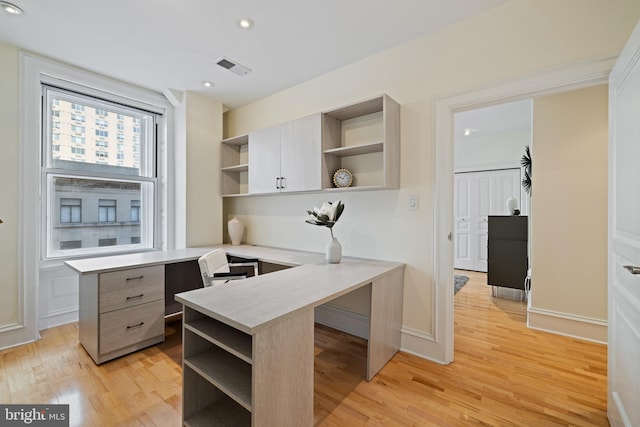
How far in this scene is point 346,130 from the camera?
2.71 m

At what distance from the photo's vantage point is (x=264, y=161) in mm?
3059

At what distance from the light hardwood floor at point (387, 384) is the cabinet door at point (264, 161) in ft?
5.47

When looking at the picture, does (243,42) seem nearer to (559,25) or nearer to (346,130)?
(346,130)

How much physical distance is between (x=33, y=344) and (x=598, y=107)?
Answer: 217 inches

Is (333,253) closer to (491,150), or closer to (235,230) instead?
(235,230)

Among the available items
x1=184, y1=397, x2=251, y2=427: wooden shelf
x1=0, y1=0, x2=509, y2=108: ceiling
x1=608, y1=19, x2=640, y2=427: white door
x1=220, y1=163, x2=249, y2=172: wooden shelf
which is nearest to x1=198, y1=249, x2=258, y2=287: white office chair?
x1=184, y1=397, x2=251, y2=427: wooden shelf

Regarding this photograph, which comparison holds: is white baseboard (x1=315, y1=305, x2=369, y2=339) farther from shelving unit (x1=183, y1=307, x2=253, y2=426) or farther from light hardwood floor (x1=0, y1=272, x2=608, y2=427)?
shelving unit (x1=183, y1=307, x2=253, y2=426)

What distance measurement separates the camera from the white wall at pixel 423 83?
5.58 feet

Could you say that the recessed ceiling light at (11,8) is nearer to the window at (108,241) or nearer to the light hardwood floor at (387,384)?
the window at (108,241)

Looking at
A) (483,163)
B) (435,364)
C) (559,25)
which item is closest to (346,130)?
(559,25)

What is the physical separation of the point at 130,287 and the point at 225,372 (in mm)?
1416

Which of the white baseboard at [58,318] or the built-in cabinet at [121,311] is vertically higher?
the built-in cabinet at [121,311]

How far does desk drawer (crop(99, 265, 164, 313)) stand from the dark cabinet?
3999 mm

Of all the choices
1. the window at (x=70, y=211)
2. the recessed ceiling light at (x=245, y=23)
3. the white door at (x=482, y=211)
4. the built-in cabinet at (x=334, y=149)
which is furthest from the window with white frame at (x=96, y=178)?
the white door at (x=482, y=211)
